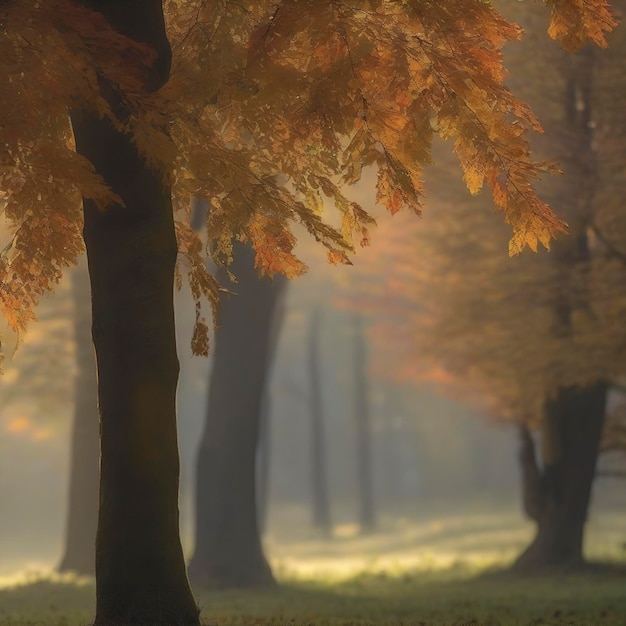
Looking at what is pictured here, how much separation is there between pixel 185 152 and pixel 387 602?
8020mm

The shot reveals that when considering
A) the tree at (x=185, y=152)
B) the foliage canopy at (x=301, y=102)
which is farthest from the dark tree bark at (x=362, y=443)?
the tree at (x=185, y=152)

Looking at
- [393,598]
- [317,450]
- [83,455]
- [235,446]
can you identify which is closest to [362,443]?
[317,450]

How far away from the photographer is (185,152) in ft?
24.2

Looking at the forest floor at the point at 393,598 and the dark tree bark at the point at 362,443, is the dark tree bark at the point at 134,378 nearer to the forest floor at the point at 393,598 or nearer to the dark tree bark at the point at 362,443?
the forest floor at the point at 393,598

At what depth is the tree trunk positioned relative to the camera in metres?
18.5

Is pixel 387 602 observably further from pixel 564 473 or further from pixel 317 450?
pixel 317 450

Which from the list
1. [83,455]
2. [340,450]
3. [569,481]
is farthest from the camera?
[340,450]

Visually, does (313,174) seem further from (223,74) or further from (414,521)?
(414,521)

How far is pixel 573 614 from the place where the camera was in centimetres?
1070

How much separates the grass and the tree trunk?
1278mm

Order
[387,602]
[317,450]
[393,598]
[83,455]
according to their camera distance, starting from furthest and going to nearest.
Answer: [317,450]
[83,455]
[393,598]
[387,602]

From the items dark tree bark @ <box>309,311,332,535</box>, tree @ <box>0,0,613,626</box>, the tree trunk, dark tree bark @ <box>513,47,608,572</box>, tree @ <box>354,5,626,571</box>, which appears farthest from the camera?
dark tree bark @ <box>309,311,332,535</box>

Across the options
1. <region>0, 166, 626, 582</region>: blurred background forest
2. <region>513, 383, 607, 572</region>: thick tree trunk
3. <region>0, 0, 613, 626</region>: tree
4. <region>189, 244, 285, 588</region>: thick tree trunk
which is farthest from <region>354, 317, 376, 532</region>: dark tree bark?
<region>0, 0, 613, 626</region>: tree

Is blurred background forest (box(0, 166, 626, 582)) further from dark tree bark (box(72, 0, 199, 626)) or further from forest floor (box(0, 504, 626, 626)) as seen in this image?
dark tree bark (box(72, 0, 199, 626))
